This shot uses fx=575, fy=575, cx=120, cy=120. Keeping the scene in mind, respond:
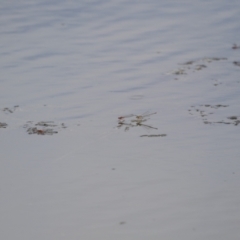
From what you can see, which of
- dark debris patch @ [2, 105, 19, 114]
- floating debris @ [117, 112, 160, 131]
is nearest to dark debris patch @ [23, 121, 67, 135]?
dark debris patch @ [2, 105, 19, 114]

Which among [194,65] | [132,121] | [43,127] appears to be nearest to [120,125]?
[132,121]

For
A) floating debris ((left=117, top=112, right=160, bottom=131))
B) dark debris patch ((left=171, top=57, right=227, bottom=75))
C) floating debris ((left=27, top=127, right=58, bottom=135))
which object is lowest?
floating debris ((left=117, top=112, right=160, bottom=131))

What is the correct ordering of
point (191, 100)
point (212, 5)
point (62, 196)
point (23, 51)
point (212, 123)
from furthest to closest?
point (212, 5) < point (23, 51) < point (191, 100) < point (212, 123) < point (62, 196)

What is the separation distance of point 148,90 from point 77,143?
1.74 m

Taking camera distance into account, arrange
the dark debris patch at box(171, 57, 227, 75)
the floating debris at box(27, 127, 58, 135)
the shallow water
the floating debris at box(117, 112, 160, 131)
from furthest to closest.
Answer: the dark debris patch at box(171, 57, 227, 75) < the floating debris at box(117, 112, 160, 131) < the floating debris at box(27, 127, 58, 135) < the shallow water

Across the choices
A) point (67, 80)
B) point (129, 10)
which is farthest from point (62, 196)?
point (129, 10)

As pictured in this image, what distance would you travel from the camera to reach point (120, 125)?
237 inches

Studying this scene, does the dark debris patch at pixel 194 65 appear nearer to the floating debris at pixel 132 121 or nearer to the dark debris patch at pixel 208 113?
the dark debris patch at pixel 208 113

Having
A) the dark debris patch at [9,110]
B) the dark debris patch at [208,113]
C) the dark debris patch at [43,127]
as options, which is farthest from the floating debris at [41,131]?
the dark debris patch at [208,113]

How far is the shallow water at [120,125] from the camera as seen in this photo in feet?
14.0

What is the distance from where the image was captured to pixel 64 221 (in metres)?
4.23

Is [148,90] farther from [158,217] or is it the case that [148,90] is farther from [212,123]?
[158,217]

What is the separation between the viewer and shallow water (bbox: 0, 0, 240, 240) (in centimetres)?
427

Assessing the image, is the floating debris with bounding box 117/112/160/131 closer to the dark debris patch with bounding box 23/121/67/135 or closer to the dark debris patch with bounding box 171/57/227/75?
the dark debris patch with bounding box 23/121/67/135
